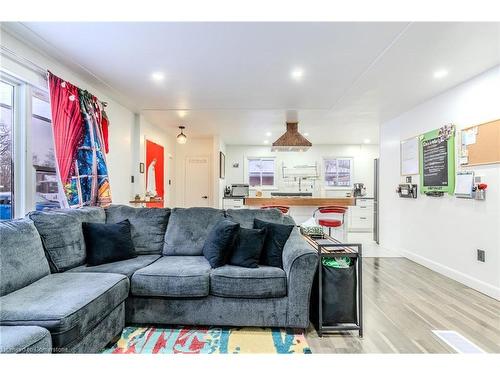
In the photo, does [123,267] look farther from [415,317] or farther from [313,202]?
[313,202]

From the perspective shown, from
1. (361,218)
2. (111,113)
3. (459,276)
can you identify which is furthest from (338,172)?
(111,113)

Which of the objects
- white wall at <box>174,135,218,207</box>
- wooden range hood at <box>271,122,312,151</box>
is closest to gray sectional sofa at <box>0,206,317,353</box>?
wooden range hood at <box>271,122,312,151</box>

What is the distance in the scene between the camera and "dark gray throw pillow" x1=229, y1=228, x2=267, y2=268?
225 centimetres

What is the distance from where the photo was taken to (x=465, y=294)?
2873 mm

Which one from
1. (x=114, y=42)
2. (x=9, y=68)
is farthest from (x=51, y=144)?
(x=114, y=42)

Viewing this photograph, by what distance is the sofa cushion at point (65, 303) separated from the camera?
4.58ft

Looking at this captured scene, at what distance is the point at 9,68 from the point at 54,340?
7.63ft

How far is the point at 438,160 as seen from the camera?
11.9 feet

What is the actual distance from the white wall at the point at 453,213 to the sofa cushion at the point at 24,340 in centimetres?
392

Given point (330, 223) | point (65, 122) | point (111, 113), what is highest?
point (111, 113)

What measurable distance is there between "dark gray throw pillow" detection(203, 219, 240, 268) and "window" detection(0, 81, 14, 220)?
1.90 metres

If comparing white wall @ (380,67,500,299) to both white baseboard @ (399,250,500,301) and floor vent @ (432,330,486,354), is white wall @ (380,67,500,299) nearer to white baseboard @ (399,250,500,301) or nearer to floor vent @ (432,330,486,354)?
white baseboard @ (399,250,500,301)

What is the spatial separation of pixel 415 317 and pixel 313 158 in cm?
→ 582

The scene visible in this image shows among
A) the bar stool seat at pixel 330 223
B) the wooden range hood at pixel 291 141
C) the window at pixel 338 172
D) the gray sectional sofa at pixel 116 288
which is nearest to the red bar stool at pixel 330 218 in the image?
the bar stool seat at pixel 330 223
